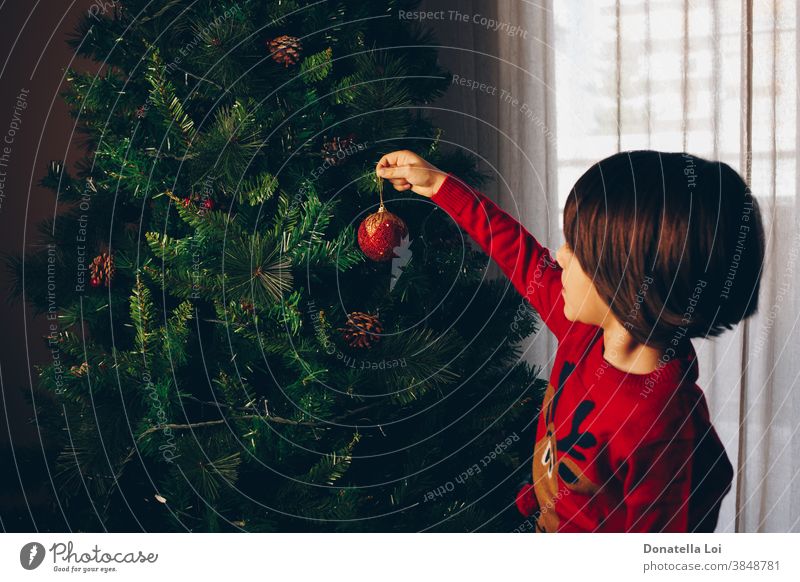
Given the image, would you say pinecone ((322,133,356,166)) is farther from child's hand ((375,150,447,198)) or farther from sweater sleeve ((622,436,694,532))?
sweater sleeve ((622,436,694,532))

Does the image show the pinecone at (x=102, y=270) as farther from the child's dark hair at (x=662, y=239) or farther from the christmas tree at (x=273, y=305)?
the child's dark hair at (x=662, y=239)

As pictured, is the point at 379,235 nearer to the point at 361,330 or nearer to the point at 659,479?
the point at 361,330

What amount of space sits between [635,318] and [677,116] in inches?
21.6

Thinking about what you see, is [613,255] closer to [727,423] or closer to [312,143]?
[312,143]

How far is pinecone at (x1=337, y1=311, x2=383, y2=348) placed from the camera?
55cm

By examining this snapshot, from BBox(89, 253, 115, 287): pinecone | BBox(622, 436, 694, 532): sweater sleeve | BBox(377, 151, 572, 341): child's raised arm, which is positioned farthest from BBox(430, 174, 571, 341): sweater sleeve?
BBox(89, 253, 115, 287): pinecone

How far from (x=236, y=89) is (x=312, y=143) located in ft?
0.23

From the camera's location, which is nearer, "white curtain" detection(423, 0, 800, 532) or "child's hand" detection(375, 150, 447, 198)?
"child's hand" detection(375, 150, 447, 198)

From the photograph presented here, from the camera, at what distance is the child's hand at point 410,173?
59 centimetres

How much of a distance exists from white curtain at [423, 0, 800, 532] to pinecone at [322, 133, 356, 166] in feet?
1.51

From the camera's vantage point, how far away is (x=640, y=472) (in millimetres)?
577

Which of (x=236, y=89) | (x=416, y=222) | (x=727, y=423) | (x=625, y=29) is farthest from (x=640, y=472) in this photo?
(x=625, y=29)

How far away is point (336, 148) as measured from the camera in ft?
1.88

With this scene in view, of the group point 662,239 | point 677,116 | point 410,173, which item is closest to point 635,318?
point 662,239
